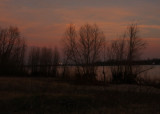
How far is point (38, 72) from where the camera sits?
123 feet

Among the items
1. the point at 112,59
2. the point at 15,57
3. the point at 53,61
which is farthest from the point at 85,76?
the point at 15,57

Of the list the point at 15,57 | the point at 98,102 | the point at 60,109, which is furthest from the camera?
the point at 15,57

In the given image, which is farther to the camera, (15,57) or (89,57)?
(15,57)

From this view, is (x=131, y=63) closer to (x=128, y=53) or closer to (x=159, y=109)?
(x=128, y=53)

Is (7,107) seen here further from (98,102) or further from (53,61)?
(53,61)

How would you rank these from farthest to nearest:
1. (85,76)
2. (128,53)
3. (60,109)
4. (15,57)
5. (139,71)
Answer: (15,57)
(128,53)
(139,71)
(85,76)
(60,109)

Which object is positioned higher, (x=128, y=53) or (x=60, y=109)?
(x=128, y=53)

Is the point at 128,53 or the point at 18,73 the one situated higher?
the point at 128,53

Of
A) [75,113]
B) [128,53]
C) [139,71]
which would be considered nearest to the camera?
[75,113]

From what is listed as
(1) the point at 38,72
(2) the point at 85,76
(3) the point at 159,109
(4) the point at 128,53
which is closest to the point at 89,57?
(2) the point at 85,76

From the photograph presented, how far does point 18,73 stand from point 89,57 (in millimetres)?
16904

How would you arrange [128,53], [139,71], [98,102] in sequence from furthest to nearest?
[128,53], [139,71], [98,102]

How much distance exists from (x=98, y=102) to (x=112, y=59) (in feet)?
66.7

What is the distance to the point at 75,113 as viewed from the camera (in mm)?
6984
